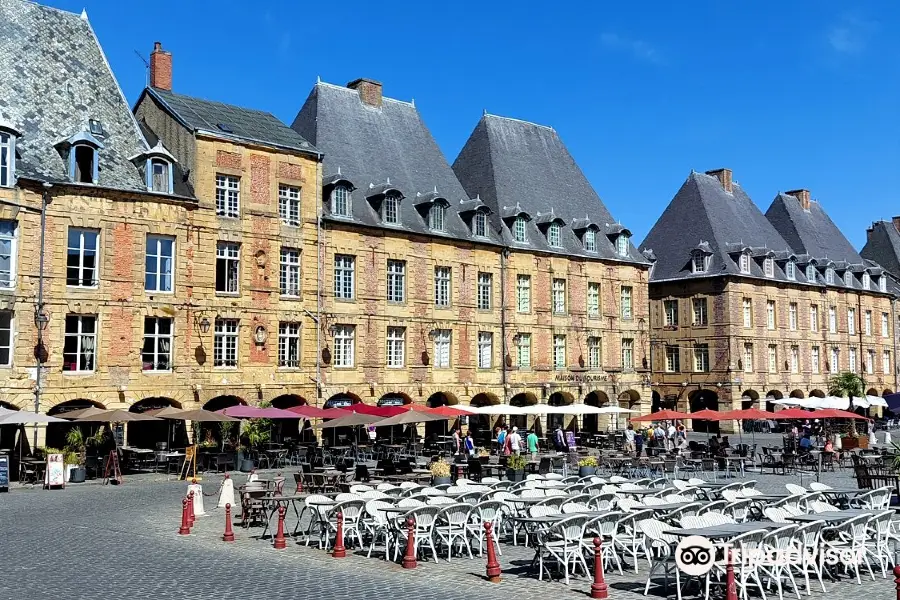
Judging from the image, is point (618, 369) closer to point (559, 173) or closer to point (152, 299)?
point (559, 173)

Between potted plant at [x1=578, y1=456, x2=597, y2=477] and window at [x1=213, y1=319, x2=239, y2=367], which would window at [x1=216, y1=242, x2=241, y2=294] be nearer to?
window at [x1=213, y1=319, x2=239, y2=367]

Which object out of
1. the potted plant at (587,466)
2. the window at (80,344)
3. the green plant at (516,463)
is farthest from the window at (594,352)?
the window at (80,344)

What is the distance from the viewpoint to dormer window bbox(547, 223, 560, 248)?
43.0 meters

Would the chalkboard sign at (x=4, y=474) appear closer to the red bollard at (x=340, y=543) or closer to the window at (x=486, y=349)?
the red bollard at (x=340, y=543)

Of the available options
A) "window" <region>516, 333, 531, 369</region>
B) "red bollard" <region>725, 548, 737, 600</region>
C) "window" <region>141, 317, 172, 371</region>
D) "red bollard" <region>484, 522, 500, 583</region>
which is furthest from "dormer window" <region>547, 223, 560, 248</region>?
"red bollard" <region>725, 548, 737, 600</region>

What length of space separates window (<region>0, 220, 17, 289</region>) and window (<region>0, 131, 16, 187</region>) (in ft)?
4.02

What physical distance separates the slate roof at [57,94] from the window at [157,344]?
14.0 feet

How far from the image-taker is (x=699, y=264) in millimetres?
52281

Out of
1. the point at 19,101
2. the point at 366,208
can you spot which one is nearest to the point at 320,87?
the point at 366,208

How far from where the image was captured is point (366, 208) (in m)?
37.1

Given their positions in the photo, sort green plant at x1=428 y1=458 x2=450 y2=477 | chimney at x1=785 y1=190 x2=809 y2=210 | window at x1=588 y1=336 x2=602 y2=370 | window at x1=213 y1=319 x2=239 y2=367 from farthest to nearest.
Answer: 1. chimney at x1=785 y1=190 x2=809 y2=210
2. window at x1=588 y1=336 x2=602 y2=370
3. window at x1=213 y1=319 x2=239 y2=367
4. green plant at x1=428 y1=458 x2=450 y2=477

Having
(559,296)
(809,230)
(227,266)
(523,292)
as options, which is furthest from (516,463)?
(809,230)

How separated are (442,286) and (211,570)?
26.7 m

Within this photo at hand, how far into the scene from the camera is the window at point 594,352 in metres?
43.8
